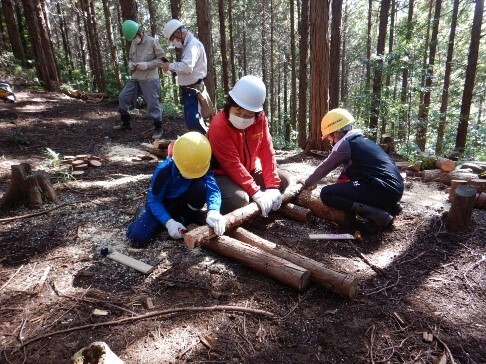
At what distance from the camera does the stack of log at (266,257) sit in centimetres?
262

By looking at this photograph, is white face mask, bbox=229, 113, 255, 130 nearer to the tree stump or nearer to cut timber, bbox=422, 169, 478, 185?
the tree stump

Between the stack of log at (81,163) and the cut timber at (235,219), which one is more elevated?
the stack of log at (81,163)

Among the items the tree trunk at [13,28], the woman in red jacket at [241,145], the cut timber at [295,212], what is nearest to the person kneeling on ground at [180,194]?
the woman in red jacket at [241,145]

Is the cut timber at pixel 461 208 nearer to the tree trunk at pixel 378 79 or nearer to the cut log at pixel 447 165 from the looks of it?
the cut log at pixel 447 165

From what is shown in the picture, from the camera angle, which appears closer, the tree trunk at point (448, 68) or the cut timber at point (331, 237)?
the cut timber at point (331, 237)

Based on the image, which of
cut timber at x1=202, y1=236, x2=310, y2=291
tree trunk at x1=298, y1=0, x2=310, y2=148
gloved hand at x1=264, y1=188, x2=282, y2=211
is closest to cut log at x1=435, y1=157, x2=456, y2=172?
gloved hand at x1=264, y1=188, x2=282, y2=211

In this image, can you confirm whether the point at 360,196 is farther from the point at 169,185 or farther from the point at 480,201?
the point at 169,185

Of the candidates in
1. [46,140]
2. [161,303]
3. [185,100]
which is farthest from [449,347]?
[46,140]

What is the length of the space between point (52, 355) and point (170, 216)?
5.29 feet

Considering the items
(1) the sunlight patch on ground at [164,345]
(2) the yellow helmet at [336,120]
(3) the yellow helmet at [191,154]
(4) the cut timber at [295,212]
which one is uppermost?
(2) the yellow helmet at [336,120]

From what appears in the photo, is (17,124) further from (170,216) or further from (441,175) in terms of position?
(441,175)

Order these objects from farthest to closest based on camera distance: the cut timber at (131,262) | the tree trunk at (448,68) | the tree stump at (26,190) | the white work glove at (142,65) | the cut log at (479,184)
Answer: the tree trunk at (448,68) < the white work glove at (142,65) < the cut log at (479,184) < the tree stump at (26,190) < the cut timber at (131,262)

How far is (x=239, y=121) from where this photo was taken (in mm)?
3645

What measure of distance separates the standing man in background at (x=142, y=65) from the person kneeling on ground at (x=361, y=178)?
4.39m
